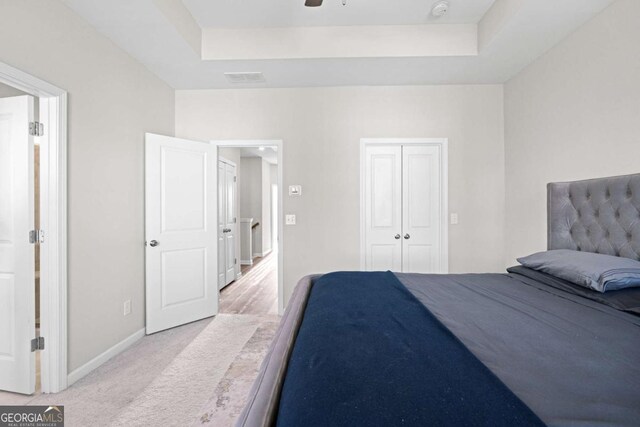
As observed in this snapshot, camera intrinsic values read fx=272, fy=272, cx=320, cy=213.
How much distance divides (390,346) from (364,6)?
266 centimetres

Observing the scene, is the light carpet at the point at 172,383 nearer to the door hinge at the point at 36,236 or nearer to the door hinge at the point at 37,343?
the door hinge at the point at 37,343

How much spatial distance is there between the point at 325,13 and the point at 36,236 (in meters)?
2.85

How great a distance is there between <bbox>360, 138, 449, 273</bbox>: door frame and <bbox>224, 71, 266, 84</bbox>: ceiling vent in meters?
1.33

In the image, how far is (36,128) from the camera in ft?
6.17

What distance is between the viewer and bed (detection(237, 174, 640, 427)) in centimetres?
63

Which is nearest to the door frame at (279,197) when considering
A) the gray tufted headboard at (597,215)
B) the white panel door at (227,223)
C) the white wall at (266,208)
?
the white panel door at (227,223)

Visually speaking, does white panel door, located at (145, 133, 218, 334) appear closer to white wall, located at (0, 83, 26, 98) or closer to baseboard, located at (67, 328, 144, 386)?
baseboard, located at (67, 328, 144, 386)

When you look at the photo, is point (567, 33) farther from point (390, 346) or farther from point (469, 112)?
point (390, 346)

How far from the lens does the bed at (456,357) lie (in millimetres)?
628

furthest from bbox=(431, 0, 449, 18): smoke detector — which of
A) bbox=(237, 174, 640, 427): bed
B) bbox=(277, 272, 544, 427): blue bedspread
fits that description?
bbox=(277, 272, 544, 427): blue bedspread

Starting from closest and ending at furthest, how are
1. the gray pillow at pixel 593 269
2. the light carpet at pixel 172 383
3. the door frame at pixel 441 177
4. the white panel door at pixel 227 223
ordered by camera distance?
the gray pillow at pixel 593 269
the light carpet at pixel 172 383
the door frame at pixel 441 177
the white panel door at pixel 227 223

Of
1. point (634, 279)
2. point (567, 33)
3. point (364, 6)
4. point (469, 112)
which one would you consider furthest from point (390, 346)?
point (469, 112)

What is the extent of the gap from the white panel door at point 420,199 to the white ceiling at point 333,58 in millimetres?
818

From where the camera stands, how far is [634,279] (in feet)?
4.43
